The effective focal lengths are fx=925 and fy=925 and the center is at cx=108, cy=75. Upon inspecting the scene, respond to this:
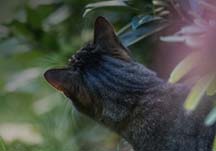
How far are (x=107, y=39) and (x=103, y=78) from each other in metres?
0.12

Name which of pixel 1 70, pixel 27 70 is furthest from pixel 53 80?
pixel 1 70

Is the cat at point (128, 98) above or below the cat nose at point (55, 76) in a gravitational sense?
below

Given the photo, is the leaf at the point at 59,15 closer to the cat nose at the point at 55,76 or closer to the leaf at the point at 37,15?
the leaf at the point at 37,15

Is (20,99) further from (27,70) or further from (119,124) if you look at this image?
(119,124)

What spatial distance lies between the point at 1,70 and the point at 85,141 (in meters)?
0.73

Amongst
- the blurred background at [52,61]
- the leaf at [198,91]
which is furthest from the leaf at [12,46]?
the leaf at [198,91]

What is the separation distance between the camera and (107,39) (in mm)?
2365

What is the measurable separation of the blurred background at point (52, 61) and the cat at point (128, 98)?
100 mm

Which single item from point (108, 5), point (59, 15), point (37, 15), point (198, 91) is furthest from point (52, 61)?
point (198, 91)

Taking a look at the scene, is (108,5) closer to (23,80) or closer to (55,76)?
(55,76)

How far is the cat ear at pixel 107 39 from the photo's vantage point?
2359 mm

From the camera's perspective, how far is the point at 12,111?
312 centimetres

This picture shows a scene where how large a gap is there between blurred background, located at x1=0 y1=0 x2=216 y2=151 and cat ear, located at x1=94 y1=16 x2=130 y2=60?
32mm

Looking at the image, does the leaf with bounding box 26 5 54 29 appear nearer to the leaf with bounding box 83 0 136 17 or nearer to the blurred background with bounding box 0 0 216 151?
the blurred background with bounding box 0 0 216 151
